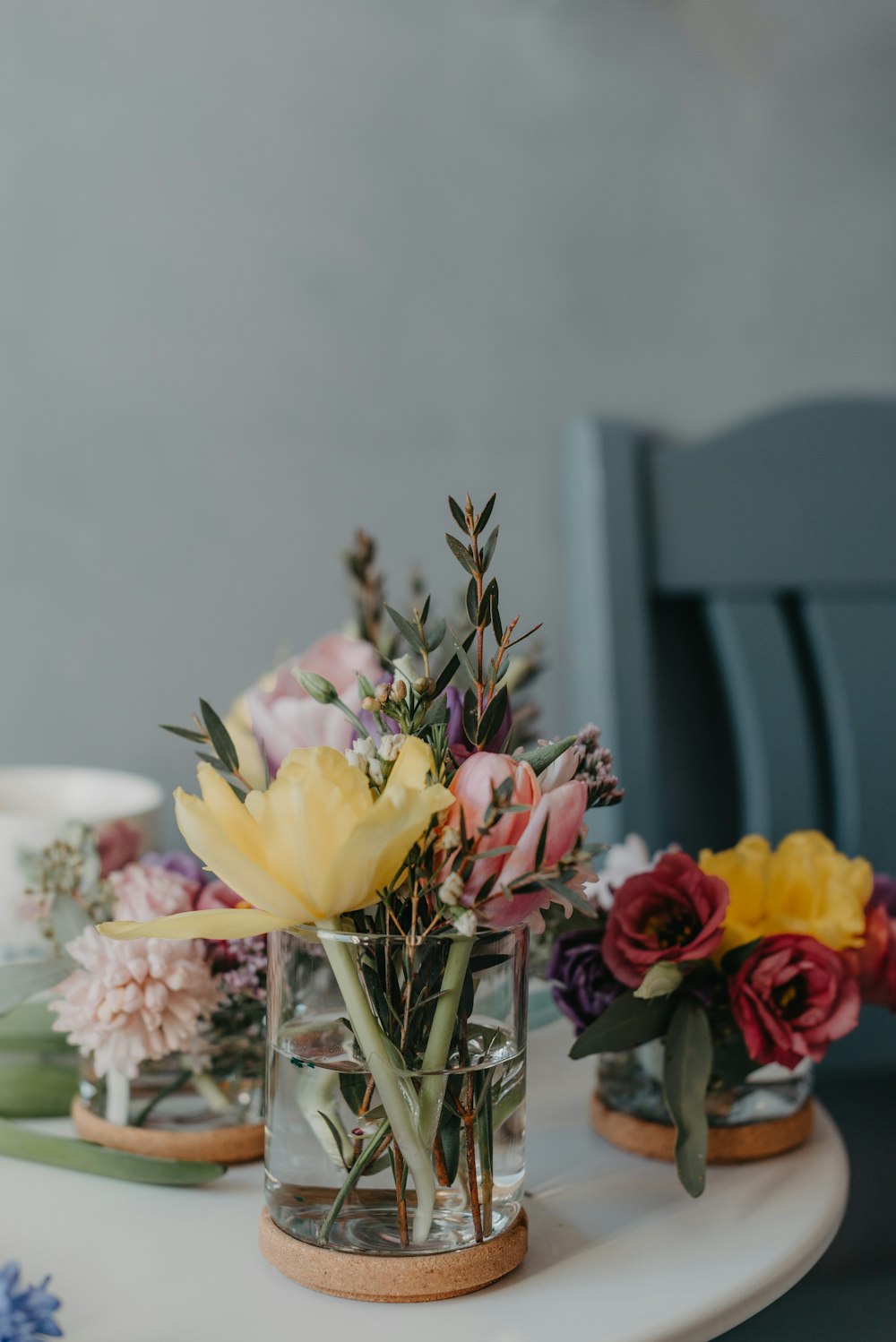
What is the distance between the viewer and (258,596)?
944mm

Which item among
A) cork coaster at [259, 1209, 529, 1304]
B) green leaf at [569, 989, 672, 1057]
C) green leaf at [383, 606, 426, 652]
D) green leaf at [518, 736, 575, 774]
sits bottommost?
cork coaster at [259, 1209, 529, 1304]

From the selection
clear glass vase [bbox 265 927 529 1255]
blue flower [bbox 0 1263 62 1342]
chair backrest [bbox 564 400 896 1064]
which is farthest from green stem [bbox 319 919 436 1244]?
chair backrest [bbox 564 400 896 1064]

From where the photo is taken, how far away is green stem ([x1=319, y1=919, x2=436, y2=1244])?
39 centimetres

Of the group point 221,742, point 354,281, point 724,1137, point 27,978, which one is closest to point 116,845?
point 27,978

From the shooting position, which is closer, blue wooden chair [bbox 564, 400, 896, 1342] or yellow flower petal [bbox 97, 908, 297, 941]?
yellow flower petal [bbox 97, 908, 297, 941]

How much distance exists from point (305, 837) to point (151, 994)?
6.3 inches

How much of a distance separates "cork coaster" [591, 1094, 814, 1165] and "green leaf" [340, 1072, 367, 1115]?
0.61 ft

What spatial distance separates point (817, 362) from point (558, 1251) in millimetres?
871

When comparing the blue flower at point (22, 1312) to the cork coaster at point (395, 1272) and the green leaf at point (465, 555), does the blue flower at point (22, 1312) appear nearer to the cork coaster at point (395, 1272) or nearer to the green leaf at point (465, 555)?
the cork coaster at point (395, 1272)

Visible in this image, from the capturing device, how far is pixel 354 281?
0.96 m

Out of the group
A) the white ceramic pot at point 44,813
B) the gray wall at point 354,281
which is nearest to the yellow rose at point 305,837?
the white ceramic pot at point 44,813

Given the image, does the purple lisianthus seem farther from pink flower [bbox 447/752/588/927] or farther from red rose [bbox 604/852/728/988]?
pink flower [bbox 447/752/588/927]

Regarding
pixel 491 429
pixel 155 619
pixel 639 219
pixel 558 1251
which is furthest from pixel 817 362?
pixel 558 1251

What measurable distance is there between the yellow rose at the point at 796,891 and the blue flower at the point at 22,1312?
30 centimetres
